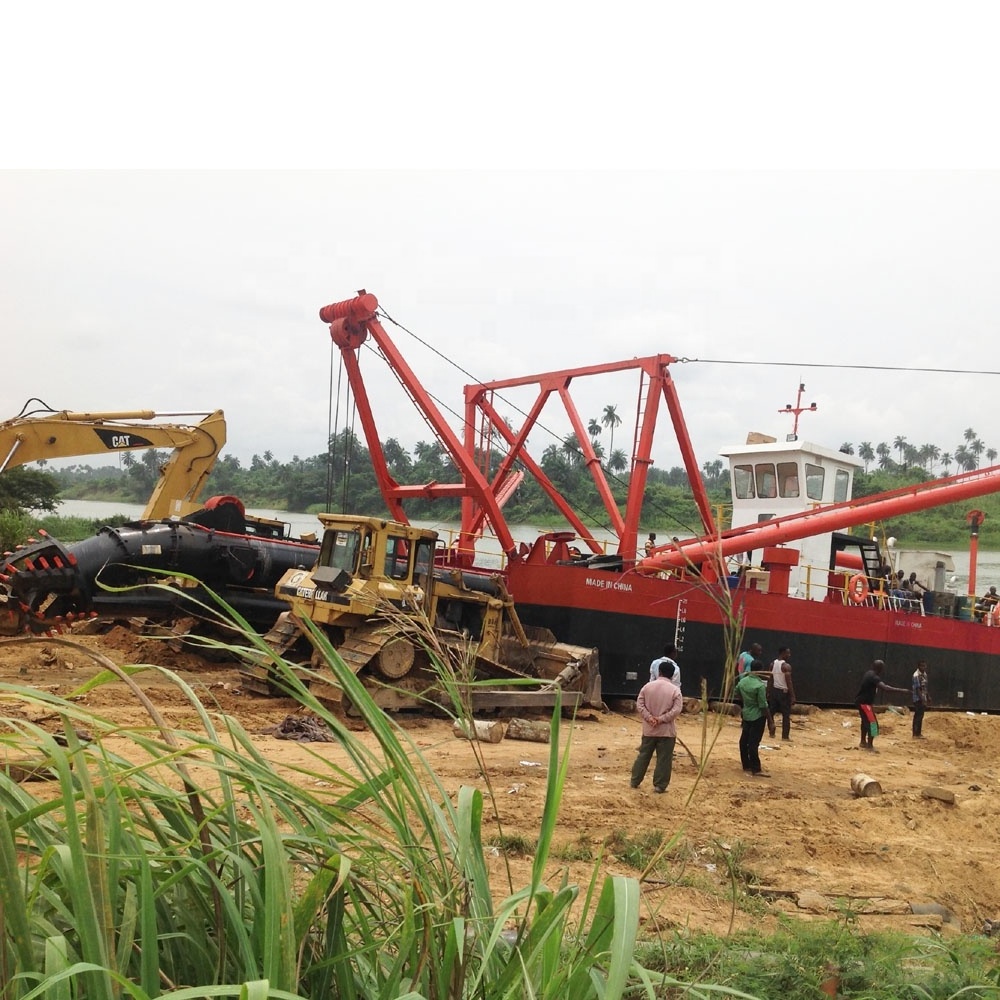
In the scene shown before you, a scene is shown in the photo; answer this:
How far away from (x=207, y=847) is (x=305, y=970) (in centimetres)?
31

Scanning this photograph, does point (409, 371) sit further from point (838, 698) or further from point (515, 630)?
point (838, 698)

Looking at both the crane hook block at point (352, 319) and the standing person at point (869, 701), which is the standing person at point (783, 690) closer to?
the standing person at point (869, 701)

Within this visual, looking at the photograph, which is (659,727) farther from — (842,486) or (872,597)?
(842,486)

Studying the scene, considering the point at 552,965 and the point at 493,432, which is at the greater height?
the point at 493,432

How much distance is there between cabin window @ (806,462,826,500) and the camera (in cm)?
2059

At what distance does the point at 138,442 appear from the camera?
53.3ft

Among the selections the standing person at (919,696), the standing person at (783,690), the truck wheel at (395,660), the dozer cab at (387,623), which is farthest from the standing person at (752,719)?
the standing person at (919,696)

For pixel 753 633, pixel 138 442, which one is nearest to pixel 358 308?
pixel 138 442

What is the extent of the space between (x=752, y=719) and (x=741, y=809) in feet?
6.02

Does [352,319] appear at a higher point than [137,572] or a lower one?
higher

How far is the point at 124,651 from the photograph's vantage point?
1445 cm

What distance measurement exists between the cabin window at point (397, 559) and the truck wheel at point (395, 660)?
1.13m

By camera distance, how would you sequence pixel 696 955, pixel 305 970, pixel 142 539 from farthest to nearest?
1. pixel 142 539
2. pixel 696 955
3. pixel 305 970

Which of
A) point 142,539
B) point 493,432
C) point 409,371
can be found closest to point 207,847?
point 142,539
